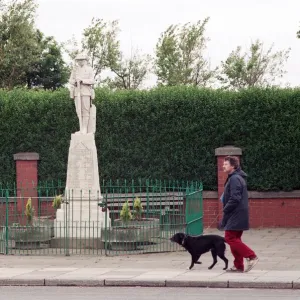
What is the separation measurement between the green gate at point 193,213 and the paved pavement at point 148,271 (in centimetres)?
84

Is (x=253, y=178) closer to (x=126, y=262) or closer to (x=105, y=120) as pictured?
(x=105, y=120)

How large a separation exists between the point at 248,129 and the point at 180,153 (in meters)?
1.95

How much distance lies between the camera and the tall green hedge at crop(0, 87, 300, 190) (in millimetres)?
28375

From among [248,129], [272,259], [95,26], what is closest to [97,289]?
[272,259]

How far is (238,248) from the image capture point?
1750cm

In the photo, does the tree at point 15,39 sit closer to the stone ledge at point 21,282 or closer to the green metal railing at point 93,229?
the green metal railing at point 93,229

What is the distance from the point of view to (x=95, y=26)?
5178 centimetres

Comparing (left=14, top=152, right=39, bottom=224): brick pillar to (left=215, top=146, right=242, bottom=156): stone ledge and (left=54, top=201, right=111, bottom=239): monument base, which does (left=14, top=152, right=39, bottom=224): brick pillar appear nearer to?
(left=215, top=146, right=242, bottom=156): stone ledge

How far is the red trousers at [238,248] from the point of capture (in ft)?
57.4

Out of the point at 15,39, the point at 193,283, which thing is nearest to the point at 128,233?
the point at 193,283

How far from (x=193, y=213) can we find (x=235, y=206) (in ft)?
16.5

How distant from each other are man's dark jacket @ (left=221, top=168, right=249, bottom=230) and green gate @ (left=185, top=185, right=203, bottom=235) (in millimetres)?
3809

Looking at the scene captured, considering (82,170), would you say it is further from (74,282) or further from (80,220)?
(74,282)

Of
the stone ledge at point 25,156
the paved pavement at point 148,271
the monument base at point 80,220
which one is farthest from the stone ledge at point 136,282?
the stone ledge at point 25,156
